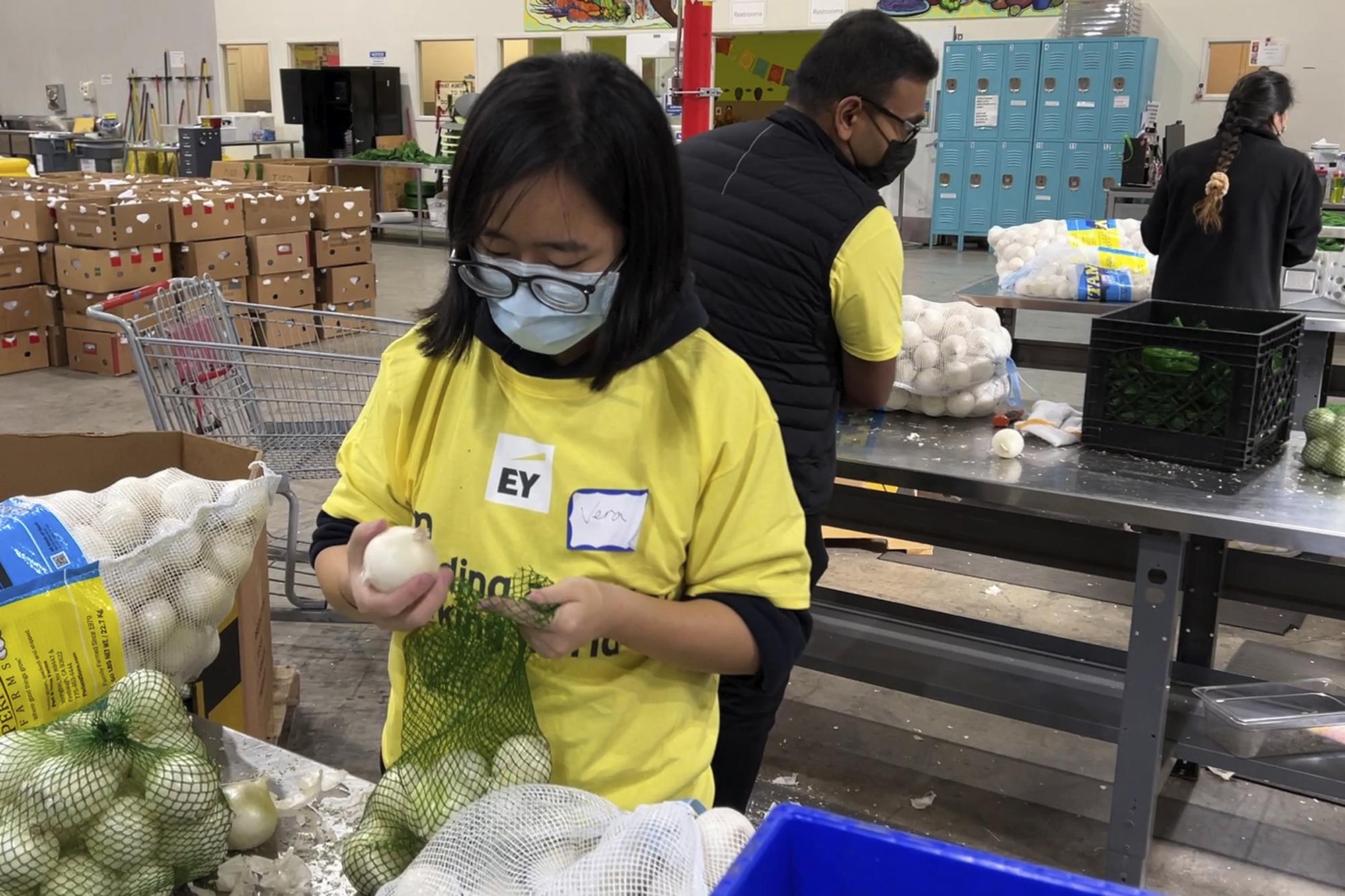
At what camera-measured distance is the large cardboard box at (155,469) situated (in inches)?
75.1

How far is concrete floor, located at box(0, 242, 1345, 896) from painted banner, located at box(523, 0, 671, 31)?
Result: 37.2 feet

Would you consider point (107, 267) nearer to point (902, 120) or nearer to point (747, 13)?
point (902, 120)

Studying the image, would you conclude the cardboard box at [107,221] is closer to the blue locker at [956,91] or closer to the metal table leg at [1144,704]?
the metal table leg at [1144,704]

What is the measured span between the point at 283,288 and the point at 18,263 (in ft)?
5.09

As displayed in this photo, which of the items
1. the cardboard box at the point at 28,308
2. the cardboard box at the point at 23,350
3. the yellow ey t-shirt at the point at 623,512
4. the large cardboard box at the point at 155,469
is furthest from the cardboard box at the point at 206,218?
the yellow ey t-shirt at the point at 623,512

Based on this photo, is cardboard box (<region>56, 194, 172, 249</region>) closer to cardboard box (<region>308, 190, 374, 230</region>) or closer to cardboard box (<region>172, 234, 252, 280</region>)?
cardboard box (<region>172, 234, 252, 280</region>)

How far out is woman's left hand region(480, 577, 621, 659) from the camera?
0.96 meters

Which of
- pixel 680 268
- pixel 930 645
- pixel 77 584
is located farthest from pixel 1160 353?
pixel 77 584

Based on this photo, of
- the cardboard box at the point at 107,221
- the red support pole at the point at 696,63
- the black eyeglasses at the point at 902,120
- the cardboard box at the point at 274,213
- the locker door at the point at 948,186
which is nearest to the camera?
the black eyeglasses at the point at 902,120

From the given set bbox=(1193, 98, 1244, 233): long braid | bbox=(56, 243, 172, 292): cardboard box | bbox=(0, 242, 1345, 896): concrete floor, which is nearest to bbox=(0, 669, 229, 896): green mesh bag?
bbox=(0, 242, 1345, 896): concrete floor

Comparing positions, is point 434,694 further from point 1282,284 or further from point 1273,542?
point 1282,284

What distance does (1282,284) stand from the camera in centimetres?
463

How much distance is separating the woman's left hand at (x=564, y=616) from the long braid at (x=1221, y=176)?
365 cm

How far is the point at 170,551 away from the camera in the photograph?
4.65 feet
